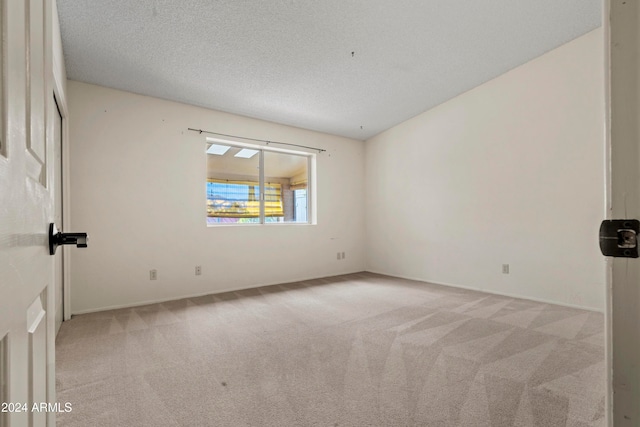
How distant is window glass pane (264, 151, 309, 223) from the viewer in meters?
4.78

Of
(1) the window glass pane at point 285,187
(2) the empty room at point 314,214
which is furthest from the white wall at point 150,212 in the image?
(1) the window glass pane at point 285,187

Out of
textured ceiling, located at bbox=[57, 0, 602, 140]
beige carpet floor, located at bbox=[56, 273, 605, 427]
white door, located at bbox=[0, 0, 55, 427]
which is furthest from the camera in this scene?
textured ceiling, located at bbox=[57, 0, 602, 140]

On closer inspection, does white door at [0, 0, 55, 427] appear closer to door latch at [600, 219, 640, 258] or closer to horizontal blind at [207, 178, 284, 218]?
door latch at [600, 219, 640, 258]

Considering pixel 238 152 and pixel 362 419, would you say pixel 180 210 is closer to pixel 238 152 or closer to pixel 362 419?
pixel 238 152

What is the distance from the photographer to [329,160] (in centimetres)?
522

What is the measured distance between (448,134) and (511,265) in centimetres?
194

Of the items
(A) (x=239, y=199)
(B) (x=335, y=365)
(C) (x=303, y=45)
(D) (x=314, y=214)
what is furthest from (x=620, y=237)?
(D) (x=314, y=214)

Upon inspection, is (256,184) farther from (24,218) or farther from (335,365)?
(24,218)

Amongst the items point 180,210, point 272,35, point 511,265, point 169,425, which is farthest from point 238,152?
point 511,265

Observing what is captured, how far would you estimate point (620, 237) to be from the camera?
456mm

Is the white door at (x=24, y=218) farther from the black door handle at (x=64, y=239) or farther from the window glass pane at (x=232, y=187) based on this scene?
the window glass pane at (x=232, y=187)

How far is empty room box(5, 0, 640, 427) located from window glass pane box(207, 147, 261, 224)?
0.10 feet

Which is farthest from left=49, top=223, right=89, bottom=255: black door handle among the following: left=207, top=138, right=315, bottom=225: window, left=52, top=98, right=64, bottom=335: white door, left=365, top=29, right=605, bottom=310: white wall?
left=365, top=29, right=605, bottom=310: white wall

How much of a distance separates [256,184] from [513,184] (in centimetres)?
349
